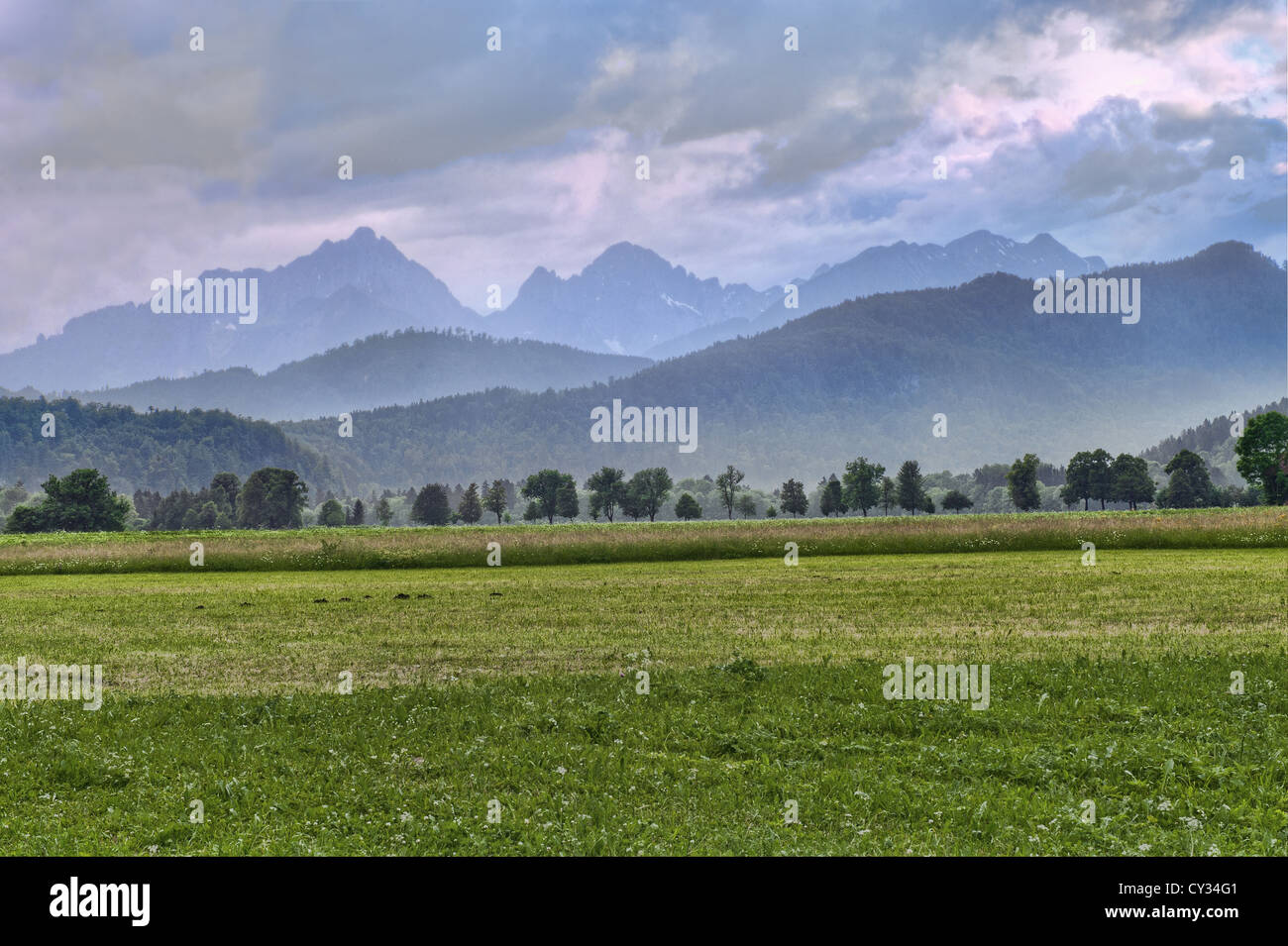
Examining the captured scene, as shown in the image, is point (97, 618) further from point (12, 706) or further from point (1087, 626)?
point (1087, 626)

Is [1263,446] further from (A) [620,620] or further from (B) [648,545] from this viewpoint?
(A) [620,620]

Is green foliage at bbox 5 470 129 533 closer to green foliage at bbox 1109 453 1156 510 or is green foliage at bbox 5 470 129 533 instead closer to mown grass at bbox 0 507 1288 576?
mown grass at bbox 0 507 1288 576

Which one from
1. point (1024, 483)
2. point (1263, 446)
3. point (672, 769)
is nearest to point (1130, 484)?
point (1024, 483)

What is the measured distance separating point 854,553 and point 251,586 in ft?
113

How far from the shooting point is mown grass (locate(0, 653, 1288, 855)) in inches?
420

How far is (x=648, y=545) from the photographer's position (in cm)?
6078

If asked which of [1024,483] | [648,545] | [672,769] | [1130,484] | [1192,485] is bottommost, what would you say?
[672,769]

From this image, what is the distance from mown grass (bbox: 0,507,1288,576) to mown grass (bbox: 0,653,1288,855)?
133 ft

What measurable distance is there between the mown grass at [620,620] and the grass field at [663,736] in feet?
0.63

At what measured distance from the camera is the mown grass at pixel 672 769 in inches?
420

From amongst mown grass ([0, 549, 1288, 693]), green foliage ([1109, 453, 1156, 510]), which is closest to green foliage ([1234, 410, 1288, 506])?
green foliage ([1109, 453, 1156, 510])

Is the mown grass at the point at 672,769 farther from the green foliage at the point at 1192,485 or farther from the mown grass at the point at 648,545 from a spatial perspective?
the green foliage at the point at 1192,485

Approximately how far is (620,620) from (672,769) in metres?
15.0

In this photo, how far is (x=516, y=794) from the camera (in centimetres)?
1209
